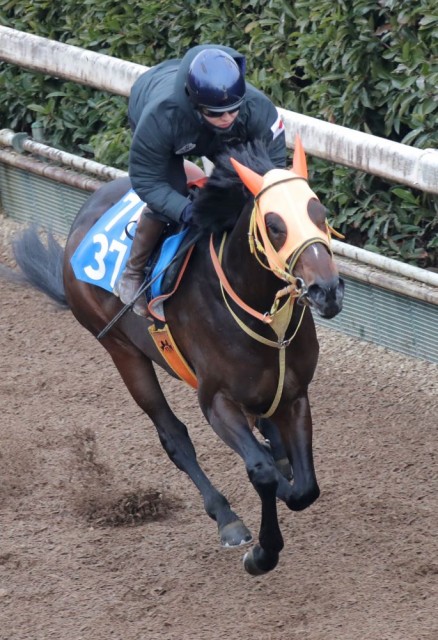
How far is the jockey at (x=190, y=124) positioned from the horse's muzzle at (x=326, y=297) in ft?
2.85

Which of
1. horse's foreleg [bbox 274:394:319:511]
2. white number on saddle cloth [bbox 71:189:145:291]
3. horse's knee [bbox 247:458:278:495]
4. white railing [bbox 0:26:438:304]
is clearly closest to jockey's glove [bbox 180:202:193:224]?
white number on saddle cloth [bbox 71:189:145:291]

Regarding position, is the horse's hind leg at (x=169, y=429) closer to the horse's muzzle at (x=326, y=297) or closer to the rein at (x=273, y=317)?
the rein at (x=273, y=317)

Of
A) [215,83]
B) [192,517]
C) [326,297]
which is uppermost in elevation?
[215,83]

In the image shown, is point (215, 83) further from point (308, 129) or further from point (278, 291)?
point (308, 129)

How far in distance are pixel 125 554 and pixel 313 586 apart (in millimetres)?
951

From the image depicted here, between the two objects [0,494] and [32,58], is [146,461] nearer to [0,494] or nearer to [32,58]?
[0,494]

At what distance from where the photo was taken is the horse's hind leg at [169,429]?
545 centimetres

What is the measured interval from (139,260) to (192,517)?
4.27 feet

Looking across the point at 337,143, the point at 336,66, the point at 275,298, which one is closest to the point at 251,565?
the point at 275,298

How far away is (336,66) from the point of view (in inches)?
290

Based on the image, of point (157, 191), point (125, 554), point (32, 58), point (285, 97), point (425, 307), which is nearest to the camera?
point (157, 191)

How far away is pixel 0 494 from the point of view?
6.32 meters

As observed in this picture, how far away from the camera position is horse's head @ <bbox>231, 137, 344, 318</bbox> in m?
4.25

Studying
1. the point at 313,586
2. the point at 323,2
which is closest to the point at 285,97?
the point at 323,2
